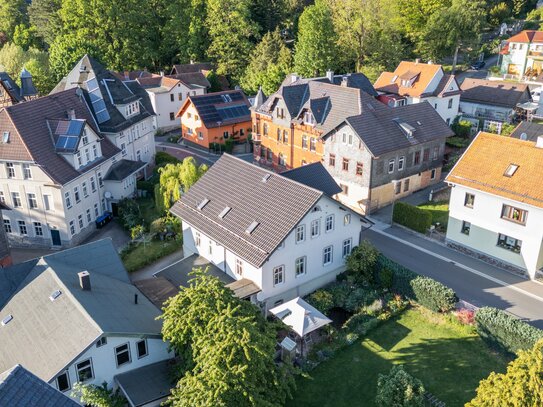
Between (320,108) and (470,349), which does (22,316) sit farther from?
(320,108)

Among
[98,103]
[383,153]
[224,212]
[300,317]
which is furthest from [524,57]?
[300,317]

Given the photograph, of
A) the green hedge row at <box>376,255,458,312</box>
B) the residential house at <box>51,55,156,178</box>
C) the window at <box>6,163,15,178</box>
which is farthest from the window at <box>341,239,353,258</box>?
the window at <box>6,163,15,178</box>

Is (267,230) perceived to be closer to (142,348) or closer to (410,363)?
(142,348)

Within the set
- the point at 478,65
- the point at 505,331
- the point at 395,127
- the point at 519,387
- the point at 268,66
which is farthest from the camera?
the point at 478,65

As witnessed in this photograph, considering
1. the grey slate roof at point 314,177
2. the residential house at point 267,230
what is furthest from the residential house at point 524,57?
the residential house at point 267,230

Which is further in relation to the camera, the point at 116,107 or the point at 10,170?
the point at 116,107

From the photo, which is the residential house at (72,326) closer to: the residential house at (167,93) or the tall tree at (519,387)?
the tall tree at (519,387)
